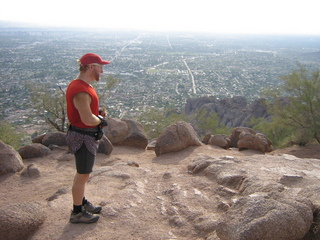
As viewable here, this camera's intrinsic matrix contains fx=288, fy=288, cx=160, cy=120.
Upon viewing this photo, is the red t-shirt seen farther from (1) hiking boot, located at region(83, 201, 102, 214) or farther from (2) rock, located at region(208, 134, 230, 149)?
(2) rock, located at region(208, 134, 230, 149)

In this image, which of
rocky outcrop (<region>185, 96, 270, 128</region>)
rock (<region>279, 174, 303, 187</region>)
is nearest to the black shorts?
rock (<region>279, 174, 303, 187</region>)

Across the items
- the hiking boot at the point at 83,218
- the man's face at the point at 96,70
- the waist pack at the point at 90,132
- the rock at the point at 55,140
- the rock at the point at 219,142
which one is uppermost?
the man's face at the point at 96,70

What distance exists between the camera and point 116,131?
38.6 ft

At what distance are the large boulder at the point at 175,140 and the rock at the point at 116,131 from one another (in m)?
1.94

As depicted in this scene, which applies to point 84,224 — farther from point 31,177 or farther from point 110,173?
point 31,177

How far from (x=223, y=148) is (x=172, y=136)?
3.11 metres

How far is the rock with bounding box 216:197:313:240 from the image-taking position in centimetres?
353

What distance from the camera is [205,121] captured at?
23453 millimetres

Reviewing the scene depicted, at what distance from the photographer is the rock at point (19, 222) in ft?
13.9

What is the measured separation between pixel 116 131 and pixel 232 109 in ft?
82.1

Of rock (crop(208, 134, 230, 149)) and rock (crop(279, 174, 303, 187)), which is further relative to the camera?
rock (crop(208, 134, 230, 149))

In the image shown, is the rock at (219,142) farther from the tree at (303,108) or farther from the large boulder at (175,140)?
the tree at (303,108)

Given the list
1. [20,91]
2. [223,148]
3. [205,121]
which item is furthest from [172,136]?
[20,91]

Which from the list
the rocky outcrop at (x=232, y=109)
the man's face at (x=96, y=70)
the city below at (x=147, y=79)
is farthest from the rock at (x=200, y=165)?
the rocky outcrop at (x=232, y=109)
